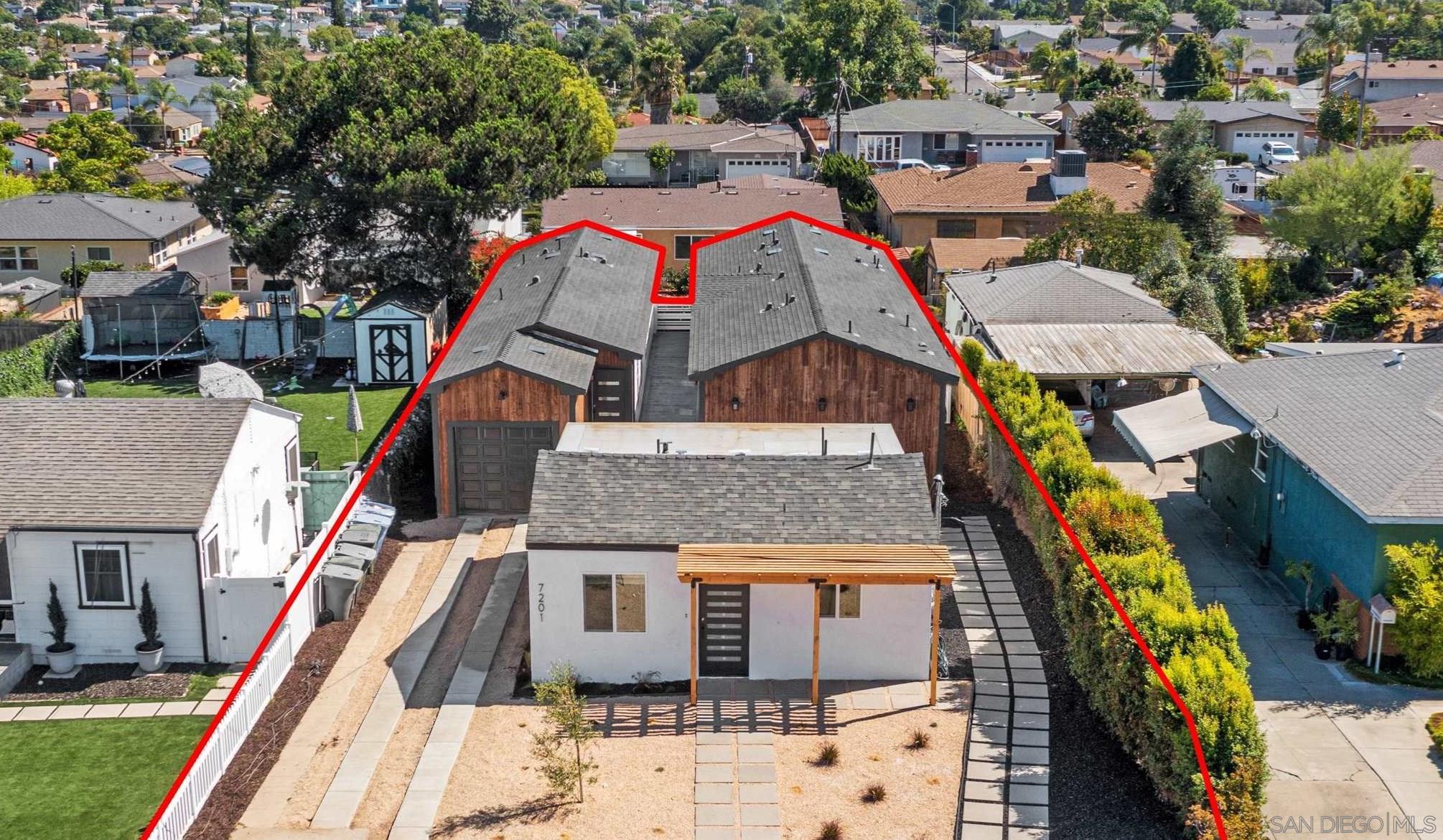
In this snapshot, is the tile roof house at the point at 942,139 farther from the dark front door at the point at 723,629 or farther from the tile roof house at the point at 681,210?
the dark front door at the point at 723,629

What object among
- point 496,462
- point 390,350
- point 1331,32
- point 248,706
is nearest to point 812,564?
point 248,706

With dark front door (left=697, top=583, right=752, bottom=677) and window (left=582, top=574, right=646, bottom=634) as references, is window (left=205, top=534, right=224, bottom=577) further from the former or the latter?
dark front door (left=697, top=583, right=752, bottom=677)

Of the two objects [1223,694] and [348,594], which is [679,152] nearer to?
[348,594]

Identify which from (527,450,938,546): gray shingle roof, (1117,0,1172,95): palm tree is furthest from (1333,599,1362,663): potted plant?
(1117,0,1172,95): palm tree

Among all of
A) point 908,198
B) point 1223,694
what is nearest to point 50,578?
point 1223,694

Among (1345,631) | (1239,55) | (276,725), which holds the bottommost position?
(276,725)

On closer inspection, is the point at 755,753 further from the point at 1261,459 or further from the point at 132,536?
the point at 1261,459
